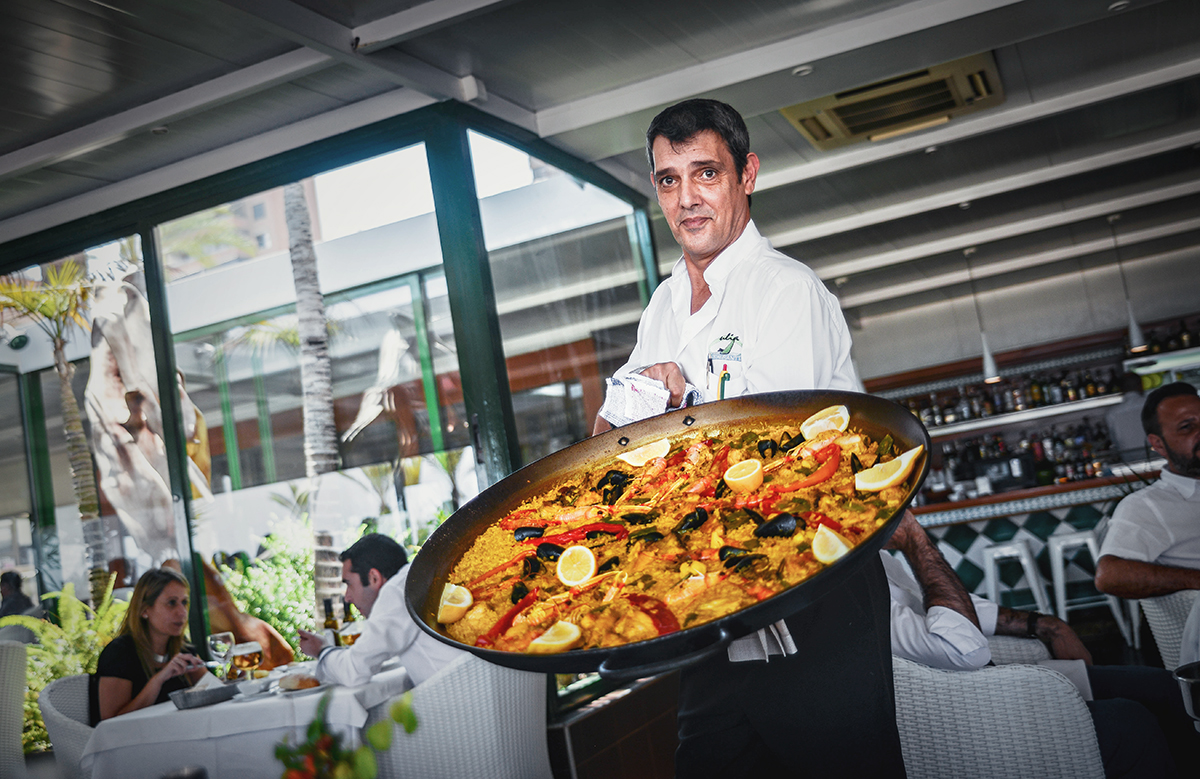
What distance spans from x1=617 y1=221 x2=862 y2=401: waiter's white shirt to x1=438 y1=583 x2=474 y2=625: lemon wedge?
57cm

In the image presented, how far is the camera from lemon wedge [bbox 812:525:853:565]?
104 cm

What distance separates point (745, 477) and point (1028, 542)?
16.6 ft

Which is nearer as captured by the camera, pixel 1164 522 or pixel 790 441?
pixel 790 441

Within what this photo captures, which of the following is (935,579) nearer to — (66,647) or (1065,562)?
(66,647)

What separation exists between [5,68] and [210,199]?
0.97m

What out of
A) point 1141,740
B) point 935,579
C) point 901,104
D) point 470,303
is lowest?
point 1141,740

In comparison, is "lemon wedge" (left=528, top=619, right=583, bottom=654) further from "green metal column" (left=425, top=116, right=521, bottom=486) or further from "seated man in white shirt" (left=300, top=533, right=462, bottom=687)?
"green metal column" (left=425, top=116, right=521, bottom=486)

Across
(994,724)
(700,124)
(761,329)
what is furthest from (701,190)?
(994,724)

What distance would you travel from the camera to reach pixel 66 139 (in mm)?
3662

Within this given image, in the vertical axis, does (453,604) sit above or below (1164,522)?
above

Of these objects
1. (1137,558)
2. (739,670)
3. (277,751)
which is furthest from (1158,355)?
(277,751)

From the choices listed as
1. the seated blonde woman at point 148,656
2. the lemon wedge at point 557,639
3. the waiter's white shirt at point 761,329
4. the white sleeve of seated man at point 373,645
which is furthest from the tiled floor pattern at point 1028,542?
the lemon wedge at point 557,639

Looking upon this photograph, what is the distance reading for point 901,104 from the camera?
4.37 meters

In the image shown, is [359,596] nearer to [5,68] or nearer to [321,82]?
[321,82]
